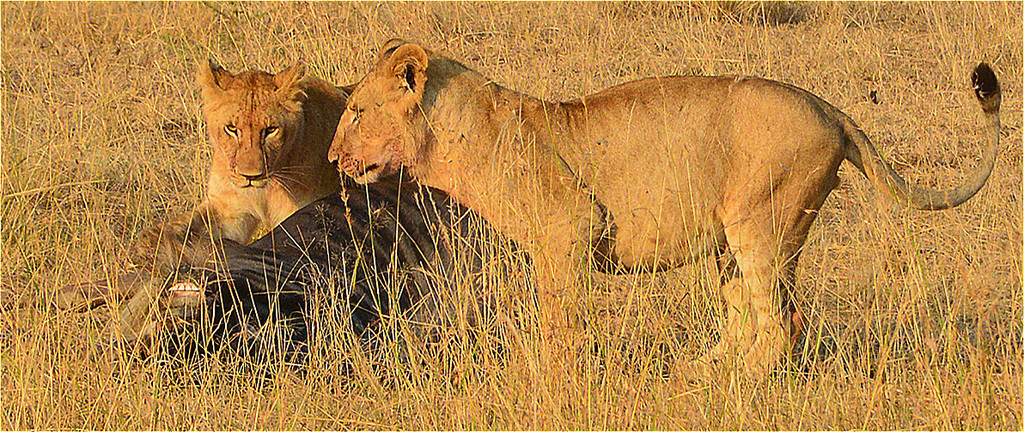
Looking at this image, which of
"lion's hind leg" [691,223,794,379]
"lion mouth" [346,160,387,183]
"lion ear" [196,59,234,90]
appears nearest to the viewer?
"lion's hind leg" [691,223,794,379]

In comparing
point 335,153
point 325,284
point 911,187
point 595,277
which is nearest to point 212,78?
point 335,153

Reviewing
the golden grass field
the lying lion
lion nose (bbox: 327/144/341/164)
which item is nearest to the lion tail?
the golden grass field

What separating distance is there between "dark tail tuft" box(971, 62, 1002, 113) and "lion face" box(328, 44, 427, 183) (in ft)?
4.54

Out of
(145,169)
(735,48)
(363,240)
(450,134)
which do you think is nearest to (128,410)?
(363,240)

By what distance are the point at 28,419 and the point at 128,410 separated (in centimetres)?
23

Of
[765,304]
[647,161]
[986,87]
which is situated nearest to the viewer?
[986,87]

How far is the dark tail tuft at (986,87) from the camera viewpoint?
3564 millimetres

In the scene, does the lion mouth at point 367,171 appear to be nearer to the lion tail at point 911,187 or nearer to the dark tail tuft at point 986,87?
the lion tail at point 911,187

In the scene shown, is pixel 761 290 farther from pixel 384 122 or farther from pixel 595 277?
pixel 384 122

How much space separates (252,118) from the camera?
14.4ft

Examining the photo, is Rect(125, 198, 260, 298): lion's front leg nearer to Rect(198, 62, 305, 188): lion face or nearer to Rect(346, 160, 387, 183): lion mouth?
Rect(198, 62, 305, 188): lion face

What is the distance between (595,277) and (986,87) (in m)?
1.42

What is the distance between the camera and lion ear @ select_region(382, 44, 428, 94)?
3826 millimetres

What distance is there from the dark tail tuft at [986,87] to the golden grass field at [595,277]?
291 millimetres
